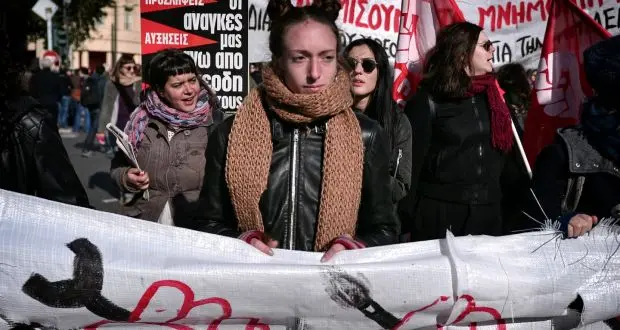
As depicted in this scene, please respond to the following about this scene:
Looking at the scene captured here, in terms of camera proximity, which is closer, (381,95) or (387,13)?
(381,95)

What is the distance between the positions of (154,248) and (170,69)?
5.92ft

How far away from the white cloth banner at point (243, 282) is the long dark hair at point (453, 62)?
1741mm

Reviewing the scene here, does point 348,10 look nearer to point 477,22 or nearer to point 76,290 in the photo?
point 477,22

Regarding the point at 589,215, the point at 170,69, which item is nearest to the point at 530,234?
the point at 589,215

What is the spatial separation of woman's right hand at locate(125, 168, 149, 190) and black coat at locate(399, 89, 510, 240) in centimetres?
150

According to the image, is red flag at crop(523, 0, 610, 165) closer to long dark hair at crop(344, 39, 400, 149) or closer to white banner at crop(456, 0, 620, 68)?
long dark hair at crop(344, 39, 400, 149)

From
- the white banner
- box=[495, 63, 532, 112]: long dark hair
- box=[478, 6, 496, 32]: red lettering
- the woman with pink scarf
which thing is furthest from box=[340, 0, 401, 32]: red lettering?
the woman with pink scarf

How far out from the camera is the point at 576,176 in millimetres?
2793

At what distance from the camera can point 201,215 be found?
2756mm

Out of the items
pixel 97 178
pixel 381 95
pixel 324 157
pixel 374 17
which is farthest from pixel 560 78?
pixel 97 178

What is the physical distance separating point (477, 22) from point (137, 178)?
10.7 feet

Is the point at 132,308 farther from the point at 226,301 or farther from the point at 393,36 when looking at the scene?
the point at 393,36

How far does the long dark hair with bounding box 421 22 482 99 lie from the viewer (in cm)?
420

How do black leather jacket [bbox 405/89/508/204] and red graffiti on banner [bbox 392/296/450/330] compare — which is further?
black leather jacket [bbox 405/89/508/204]
